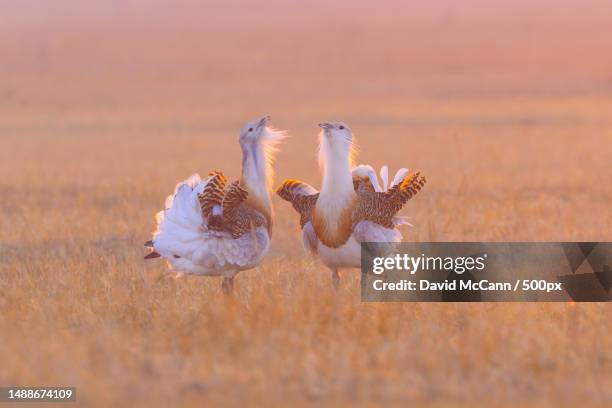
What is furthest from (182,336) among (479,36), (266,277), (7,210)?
(479,36)

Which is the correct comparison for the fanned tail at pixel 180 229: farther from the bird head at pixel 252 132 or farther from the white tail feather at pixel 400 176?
the white tail feather at pixel 400 176

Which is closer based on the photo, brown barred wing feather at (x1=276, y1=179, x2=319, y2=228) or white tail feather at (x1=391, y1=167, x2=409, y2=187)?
brown barred wing feather at (x1=276, y1=179, x2=319, y2=228)

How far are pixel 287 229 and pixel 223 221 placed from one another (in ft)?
16.1

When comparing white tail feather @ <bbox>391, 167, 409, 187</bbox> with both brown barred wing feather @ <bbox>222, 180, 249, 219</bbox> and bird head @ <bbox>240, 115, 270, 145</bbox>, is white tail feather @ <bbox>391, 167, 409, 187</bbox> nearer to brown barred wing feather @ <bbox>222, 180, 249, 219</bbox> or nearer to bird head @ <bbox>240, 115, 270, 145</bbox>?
bird head @ <bbox>240, 115, 270, 145</bbox>

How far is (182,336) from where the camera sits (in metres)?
6.83

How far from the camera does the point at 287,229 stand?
1238cm

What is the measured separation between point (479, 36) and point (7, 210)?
50.0 metres

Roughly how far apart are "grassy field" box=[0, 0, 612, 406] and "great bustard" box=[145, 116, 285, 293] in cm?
29

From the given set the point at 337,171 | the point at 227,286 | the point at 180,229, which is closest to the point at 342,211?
the point at 337,171

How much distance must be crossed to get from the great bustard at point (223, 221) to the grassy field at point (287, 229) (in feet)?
0.95

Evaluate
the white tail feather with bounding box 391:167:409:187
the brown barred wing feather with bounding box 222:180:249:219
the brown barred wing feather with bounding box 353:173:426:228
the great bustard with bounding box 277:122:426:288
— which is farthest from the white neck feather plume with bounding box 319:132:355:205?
the white tail feather with bounding box 391:167:409:187

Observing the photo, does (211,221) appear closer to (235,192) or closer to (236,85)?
(235,192)

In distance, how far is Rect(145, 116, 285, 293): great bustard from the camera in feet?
24.3

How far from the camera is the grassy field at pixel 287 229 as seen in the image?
597 cm
